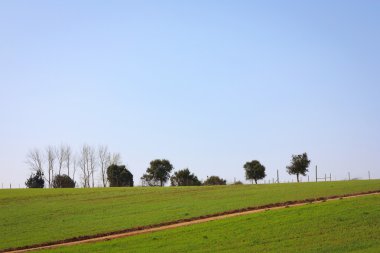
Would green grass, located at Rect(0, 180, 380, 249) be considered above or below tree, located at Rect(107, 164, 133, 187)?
below

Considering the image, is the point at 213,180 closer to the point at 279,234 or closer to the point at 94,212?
the point at 94,212

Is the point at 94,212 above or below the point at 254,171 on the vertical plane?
below

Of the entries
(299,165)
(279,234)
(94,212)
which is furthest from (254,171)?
(279,234)

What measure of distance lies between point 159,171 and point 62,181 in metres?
28.4

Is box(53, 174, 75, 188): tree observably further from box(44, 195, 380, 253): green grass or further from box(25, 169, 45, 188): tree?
box(44, 195, 380, 253): green grass

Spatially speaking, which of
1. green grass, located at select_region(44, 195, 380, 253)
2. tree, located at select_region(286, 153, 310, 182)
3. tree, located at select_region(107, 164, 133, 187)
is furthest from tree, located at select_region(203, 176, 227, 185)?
green grass, located at select_region(44, 195, 380, 253)

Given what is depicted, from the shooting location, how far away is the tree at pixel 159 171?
467 ft

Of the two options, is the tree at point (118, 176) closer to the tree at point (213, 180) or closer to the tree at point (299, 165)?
the tree at point (213, 180)

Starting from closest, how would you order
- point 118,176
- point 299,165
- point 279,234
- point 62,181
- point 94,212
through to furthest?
point 279,234
point 94,212
point 299,165
point 62,181
point 118,176

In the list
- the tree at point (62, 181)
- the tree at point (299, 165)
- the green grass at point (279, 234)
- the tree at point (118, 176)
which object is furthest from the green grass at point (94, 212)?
the tree at point (118, 176)

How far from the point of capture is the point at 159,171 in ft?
466

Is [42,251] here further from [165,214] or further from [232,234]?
[165,214]

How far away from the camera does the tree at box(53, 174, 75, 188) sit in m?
138

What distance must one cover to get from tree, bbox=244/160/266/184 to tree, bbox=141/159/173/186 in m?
31.6
